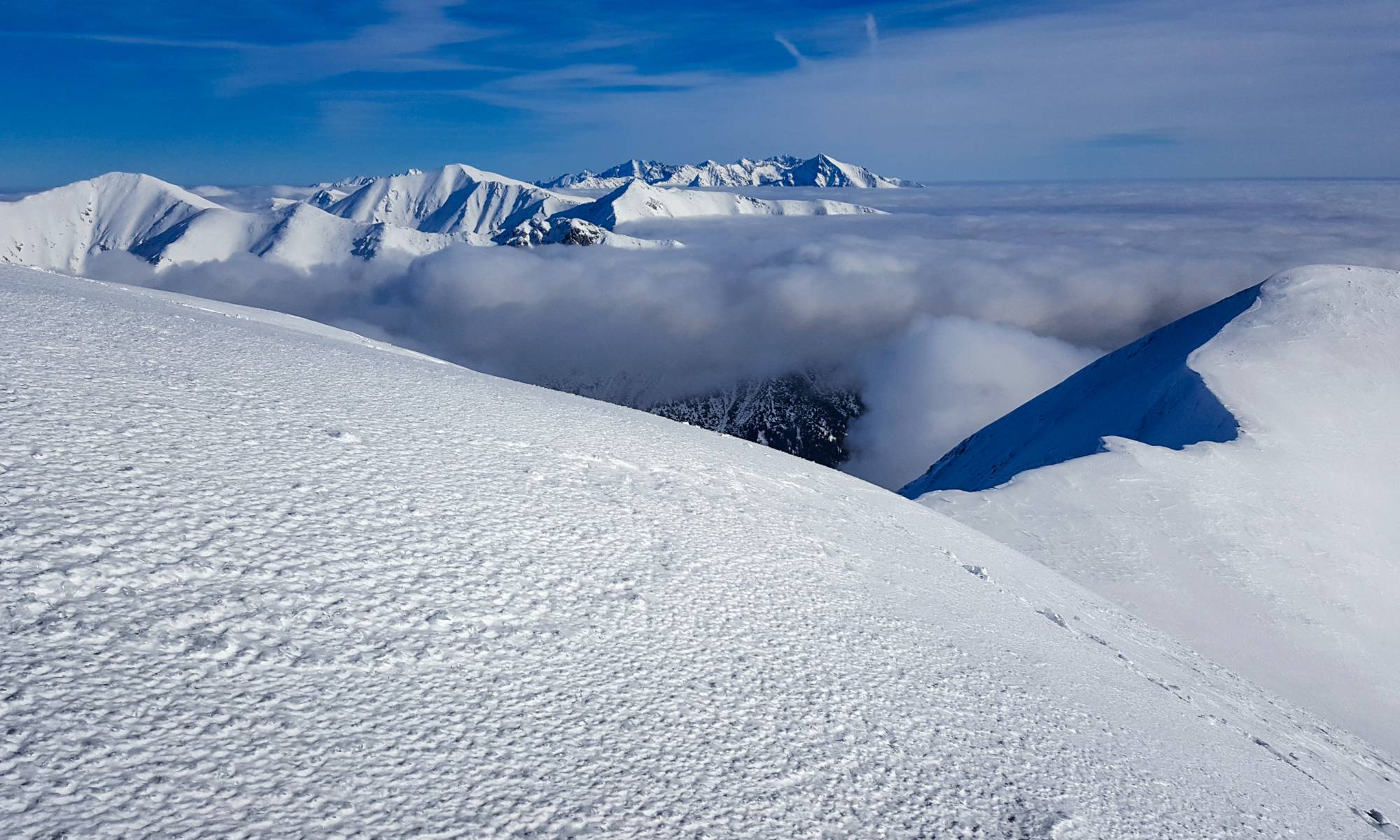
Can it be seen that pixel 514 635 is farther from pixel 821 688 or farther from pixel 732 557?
pixel 732 557

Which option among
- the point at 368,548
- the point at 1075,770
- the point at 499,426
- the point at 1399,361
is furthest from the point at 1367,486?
the point at 368,548

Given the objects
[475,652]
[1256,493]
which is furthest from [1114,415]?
[475,652]

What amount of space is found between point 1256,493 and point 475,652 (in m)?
48.4

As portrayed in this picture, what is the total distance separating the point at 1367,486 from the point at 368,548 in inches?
2255

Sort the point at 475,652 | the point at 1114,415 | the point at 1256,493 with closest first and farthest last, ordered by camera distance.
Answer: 1. the point at 475,652
2. the point at 1256,493
3. the point at 1114,415

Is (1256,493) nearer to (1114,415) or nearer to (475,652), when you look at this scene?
(1114,415)

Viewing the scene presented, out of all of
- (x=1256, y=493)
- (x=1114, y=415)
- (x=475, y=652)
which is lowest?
(x=1256, y=493)

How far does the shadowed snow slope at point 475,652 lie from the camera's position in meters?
4.85

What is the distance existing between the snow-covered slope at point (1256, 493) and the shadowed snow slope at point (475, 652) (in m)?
19.0

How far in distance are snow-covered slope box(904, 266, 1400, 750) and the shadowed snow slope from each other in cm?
1903

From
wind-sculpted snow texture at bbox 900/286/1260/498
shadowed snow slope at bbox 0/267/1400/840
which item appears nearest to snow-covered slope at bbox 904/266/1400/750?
wind-sculpted snow texture at bbox 900/286/1260/498

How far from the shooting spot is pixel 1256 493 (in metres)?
41.6

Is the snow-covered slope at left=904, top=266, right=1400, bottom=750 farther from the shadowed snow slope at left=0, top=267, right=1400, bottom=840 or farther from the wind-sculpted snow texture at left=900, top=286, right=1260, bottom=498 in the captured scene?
the shadowed snow slope at left=0, top=267, right=1400, bottom=840

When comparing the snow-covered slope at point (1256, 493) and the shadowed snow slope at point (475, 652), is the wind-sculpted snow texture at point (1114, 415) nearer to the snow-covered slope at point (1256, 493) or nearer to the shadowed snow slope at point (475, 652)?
the snow-covered slope at point (1256, 493)
